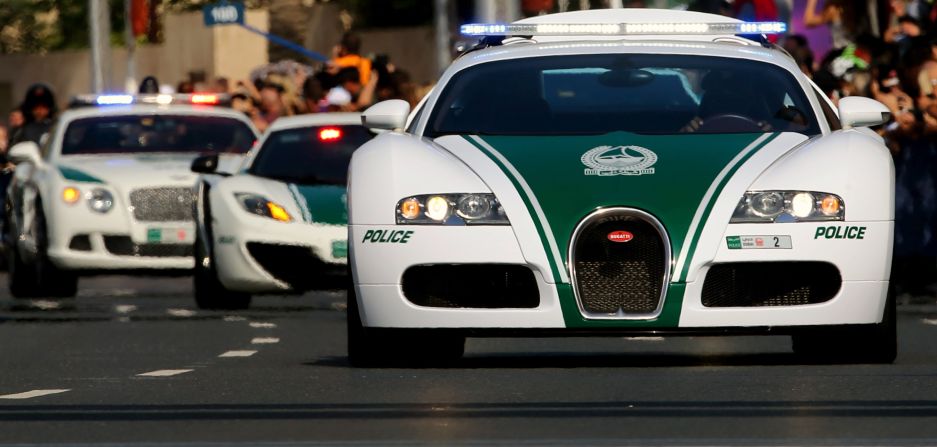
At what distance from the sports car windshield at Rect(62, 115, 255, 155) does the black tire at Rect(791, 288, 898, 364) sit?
1055 centimetres

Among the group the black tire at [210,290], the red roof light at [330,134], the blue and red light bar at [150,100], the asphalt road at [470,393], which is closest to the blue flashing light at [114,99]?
the blue and red light bar at [150,100]

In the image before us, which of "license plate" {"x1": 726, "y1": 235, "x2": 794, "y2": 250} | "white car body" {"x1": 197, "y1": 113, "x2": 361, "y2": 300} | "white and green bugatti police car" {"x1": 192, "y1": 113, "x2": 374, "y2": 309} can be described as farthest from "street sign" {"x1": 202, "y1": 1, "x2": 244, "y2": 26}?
"license plate" {"x1": 726, "y1": 235, "x2": 794, "y2": 250}

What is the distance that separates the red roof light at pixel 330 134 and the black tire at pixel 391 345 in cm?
787

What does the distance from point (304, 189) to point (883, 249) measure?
25.9 feet

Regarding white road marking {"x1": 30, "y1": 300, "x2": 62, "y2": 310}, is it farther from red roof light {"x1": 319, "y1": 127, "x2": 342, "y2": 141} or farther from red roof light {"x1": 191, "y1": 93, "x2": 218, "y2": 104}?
red roof light {"x1": 191, "y1": 93, "x2": 218, "y2": 104}

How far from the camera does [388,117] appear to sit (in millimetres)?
12219

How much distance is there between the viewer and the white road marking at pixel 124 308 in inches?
736

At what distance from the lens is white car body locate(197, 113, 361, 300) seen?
1839 centimetres

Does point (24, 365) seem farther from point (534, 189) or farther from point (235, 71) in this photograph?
point (235, 71)

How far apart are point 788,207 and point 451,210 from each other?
133 centimetres

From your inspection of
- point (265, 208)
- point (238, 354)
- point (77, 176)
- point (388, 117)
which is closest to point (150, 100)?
point (77, 176)

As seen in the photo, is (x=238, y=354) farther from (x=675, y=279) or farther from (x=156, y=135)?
(x=156, y=135)

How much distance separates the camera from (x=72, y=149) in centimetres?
2184

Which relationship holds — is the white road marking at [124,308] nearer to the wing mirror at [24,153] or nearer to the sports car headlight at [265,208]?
the sports car headlight at [265,208]
